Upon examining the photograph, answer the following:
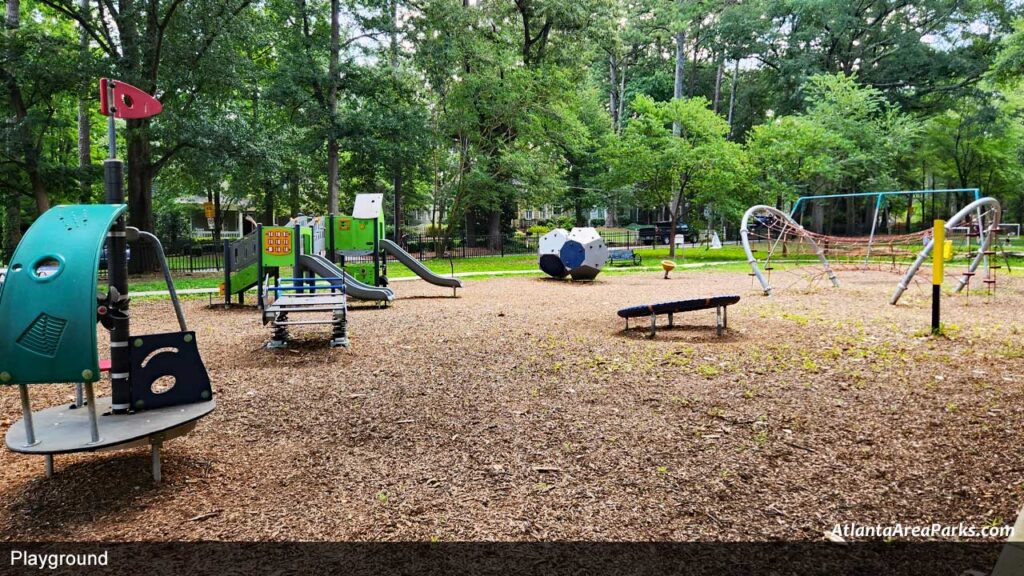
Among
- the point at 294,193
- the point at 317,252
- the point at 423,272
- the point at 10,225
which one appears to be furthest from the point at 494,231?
the point at 10,225

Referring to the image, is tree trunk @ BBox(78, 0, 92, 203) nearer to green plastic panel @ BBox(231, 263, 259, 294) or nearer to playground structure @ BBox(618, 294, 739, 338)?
green plastic panel @ BBox(231, 263, 259, 294)

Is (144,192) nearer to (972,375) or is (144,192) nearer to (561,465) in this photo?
(561,465)

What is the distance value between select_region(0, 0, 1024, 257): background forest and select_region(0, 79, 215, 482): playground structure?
53.8 feet

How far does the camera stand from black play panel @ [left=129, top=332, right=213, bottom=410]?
3643 millimetres

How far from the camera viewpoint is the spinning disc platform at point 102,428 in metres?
3.14

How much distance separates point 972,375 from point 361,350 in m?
A: 6.21

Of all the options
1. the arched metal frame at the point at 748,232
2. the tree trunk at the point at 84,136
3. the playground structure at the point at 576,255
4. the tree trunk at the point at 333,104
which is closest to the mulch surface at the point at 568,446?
the arched metal frame at the point at 748,232

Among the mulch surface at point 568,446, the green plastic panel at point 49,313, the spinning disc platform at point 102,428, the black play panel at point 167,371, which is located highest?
the green plastic panel at point 49,313

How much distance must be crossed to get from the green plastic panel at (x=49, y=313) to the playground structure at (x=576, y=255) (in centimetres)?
1406

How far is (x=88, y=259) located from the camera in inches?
121

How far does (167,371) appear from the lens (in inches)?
146

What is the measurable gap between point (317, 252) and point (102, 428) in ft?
31.2

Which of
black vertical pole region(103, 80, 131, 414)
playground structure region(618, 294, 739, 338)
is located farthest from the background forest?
black vertical pole region(103, 80, 131, 414)

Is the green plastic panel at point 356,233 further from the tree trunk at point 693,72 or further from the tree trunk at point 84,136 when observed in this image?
the tree trunk at point 693,72
